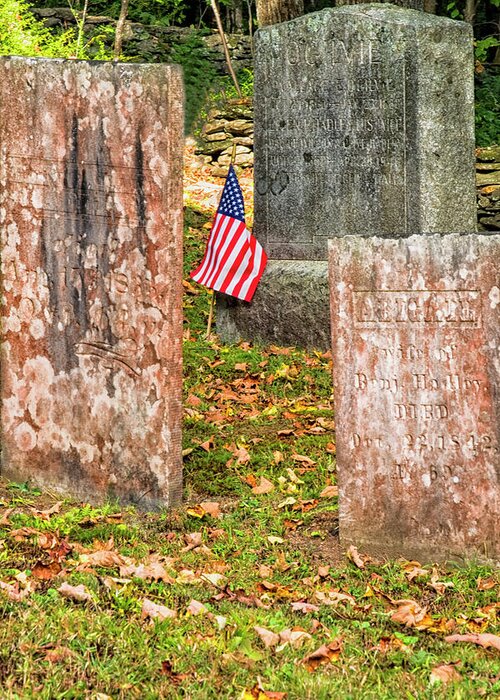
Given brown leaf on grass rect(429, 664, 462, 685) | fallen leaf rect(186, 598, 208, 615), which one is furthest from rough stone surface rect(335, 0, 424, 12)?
brown leaf on grass rect(429, 664, 462, 685)

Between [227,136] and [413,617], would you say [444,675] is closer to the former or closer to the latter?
[413,617]

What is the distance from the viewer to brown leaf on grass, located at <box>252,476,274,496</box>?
223 inches

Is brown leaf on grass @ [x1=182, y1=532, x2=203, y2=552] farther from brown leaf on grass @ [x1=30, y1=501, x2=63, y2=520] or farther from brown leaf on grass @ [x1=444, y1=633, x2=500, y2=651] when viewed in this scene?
brown leaf on grass @ [x1=444, y1=633, x2=500, y2=651]

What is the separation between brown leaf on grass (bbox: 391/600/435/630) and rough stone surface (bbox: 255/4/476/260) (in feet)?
16.1

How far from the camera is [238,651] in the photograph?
352 centimetres

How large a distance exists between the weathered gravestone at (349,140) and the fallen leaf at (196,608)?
15.7 ft

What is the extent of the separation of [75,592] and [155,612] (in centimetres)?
34

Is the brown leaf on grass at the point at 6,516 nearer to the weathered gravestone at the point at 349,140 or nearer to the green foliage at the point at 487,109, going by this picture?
the weathered gravestone at the point at 349,140

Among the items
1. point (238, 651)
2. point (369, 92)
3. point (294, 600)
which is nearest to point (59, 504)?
point (294, 600)

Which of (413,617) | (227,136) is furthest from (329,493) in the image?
(227,136)

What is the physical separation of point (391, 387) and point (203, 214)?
28.6ft

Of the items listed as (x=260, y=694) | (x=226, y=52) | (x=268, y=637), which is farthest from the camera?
(x=226, y=52)

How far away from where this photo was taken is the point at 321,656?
139 inches

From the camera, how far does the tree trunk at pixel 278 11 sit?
1029 cm
